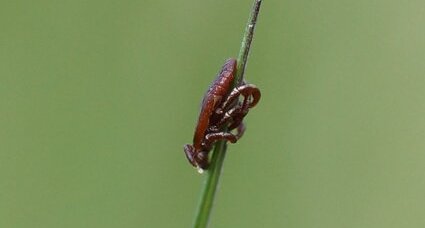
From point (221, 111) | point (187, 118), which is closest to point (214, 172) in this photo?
point (221, 111)

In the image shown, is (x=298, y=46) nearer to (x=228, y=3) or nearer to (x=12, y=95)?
(x=228, y=3)

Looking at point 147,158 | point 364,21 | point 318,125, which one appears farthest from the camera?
point 364,21

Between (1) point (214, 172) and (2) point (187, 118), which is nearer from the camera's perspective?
(1) point (214, 172)

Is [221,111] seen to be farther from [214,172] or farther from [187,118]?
[187,118]

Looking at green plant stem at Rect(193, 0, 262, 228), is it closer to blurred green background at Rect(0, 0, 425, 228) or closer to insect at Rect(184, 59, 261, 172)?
insect at Rect(184, 59, 261, 172)

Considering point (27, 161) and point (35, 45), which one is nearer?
point (27, 161)

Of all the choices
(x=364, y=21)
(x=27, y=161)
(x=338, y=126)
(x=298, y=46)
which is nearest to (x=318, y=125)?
(x=338, y=126)
